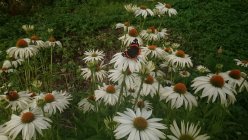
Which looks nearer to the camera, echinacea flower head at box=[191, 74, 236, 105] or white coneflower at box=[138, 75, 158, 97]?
echinacea flower head at box=[191, 74, 236, 105]

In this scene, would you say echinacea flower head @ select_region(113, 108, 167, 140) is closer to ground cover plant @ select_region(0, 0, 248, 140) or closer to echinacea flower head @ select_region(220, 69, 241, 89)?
ground cover plant @ select_region(0, 0, 248, 140)

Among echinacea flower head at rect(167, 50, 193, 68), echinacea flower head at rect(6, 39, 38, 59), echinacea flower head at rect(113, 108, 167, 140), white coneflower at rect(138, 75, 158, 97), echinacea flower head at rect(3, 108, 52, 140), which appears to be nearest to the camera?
echinacea flower head at rect(113, 108, 167, 140)

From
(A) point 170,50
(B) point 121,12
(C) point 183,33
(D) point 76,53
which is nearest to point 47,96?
(A) point 170,50

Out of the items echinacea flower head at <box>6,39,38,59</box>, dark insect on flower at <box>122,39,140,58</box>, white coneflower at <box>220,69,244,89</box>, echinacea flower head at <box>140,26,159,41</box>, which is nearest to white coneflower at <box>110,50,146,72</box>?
dark insect on flower at <box>122,39,140,58</box>

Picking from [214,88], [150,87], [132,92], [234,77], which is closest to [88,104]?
[132,92]

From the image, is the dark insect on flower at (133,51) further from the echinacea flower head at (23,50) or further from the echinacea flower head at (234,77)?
the echinacea flower head at (23,50)
